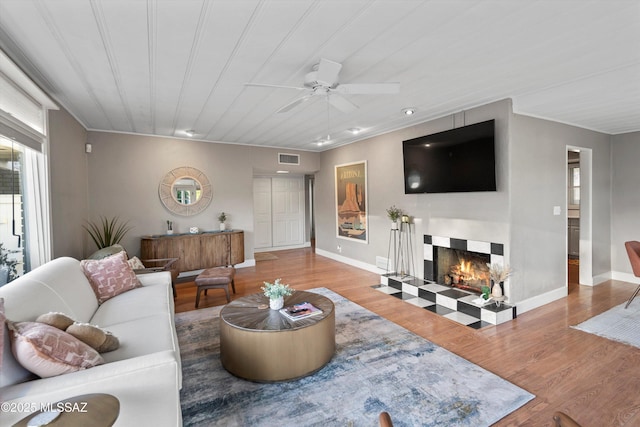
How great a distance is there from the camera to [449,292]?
4102 millimetres

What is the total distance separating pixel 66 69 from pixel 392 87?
9.26 feet

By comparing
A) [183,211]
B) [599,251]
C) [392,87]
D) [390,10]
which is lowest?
[599,251]

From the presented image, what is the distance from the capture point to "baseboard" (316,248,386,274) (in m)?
5.72

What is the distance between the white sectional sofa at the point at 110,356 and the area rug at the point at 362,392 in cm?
49

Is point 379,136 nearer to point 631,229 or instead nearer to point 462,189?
point 462,189

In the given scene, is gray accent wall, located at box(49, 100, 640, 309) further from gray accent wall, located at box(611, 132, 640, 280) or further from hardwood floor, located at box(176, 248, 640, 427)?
hardwood floor, located at box(176, 248, 640, 427)

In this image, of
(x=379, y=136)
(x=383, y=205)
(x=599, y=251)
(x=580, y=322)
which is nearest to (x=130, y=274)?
(x=383, y=205)

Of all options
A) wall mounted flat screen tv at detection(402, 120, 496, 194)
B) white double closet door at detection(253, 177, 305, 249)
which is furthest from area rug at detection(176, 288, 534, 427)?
A: white double closet door at detection(253, 177, 305, 249)

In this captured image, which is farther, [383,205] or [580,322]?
[383,205]

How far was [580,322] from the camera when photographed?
3422 millimetres

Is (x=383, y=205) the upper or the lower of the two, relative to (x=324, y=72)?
lower

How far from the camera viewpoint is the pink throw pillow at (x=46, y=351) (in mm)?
1408

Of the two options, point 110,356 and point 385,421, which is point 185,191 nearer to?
point 110,356

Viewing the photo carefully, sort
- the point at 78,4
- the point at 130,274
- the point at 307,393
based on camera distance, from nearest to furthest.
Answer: the point at 78,4 < the point at 307,393 < the point at 130,274
